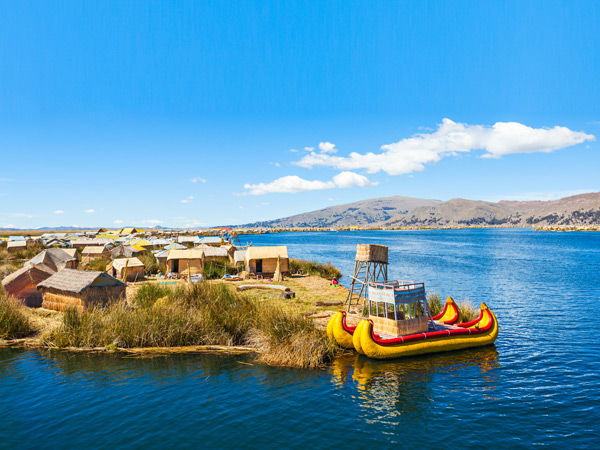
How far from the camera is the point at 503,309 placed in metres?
27.7

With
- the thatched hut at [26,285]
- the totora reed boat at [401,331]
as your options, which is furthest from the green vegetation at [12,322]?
the totora reed boat at [401,331]

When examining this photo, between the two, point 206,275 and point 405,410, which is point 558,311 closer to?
point 405,410

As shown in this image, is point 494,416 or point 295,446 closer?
point 295,446

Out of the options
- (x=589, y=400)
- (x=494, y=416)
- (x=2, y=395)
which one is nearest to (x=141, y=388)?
(x=2, y=395)

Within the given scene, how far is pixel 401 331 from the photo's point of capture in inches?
658

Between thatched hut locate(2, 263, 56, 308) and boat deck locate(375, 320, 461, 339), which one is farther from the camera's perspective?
thatched hut locate(2, 263, 56, 308)

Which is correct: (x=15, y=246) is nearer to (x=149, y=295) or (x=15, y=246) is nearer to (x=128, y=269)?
(x=128, y=269)

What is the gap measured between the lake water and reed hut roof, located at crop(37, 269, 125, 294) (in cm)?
485

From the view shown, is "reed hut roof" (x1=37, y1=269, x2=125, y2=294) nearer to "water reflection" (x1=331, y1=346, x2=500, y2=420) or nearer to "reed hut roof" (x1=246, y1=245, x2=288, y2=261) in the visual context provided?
"water reflection" (x1=331, y1=346, x2=500, y2=420)

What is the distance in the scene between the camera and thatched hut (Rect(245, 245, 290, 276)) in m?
39.0

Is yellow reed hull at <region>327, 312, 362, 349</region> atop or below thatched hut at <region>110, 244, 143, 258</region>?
below

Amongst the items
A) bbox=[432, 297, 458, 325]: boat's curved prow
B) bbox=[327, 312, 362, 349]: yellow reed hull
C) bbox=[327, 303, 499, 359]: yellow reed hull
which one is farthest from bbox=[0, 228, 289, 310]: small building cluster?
bbox=[432, 297, 458, 325]: boat's curved prow

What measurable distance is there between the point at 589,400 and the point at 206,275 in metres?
32.0

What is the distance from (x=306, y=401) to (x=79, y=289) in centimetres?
1515
